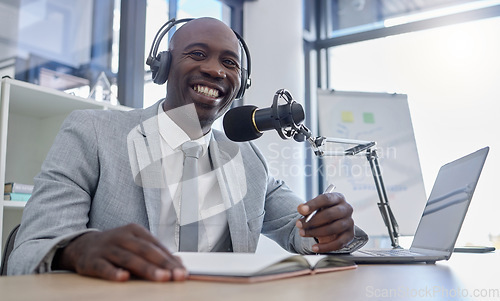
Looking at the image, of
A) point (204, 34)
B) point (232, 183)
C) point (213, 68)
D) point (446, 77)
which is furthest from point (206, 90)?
point (446, 77)

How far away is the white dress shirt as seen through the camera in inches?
50.0

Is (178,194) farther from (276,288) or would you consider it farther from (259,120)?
(276,288)

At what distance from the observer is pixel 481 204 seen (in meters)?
3.46

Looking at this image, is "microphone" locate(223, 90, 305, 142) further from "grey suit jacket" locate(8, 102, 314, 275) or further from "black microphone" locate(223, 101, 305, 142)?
"grey suit jacket" locate(8, 102, 314, 275)

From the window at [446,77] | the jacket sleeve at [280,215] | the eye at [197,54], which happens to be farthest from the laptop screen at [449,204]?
the window at [446,77]

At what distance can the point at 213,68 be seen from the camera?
1.55 m

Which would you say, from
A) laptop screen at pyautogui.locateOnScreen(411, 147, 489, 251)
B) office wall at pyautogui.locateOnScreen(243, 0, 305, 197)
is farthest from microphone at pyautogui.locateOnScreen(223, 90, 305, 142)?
office wall at pyautogui.locateOnScreen(243, 0, 305, 197)

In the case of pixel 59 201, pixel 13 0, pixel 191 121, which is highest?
pixel 13 0

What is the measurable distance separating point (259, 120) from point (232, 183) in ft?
1.19

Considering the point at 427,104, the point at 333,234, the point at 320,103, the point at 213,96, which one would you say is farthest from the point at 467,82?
the point at 333,234

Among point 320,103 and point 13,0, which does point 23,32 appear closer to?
point 13,0

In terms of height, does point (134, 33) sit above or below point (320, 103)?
above

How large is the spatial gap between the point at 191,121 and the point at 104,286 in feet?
3.15

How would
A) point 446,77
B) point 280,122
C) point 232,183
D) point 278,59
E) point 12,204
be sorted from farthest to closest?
1. point 278,59
2. point 446,77
3. point 12,204
4. point 232,183
5. point 280,122
